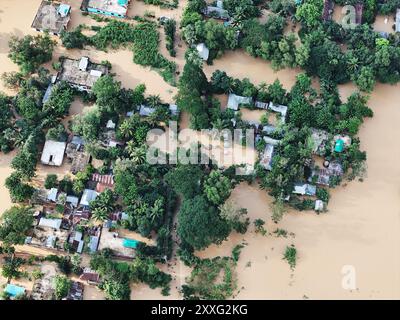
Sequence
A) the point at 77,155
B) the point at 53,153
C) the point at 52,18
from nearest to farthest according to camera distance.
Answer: the point at 53,153 → the point at 77,155 → the point at 52,18

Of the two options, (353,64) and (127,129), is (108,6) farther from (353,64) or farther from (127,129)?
(353,64)

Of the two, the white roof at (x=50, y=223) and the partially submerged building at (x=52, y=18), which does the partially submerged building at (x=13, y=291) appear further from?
the partially submerged building at (x=52, y=18)

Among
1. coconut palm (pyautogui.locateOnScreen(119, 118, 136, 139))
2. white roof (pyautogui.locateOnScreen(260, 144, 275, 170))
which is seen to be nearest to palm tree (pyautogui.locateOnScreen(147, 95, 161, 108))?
coconut palm (pyautogui.locateOnScreen(119, 118, 136, 139))

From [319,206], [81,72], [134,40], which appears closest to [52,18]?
[81,72]

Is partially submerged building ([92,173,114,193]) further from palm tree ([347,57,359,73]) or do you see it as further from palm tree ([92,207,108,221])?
palm tree ([347,57,359,73])

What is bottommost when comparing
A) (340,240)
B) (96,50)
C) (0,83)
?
(340,240)
